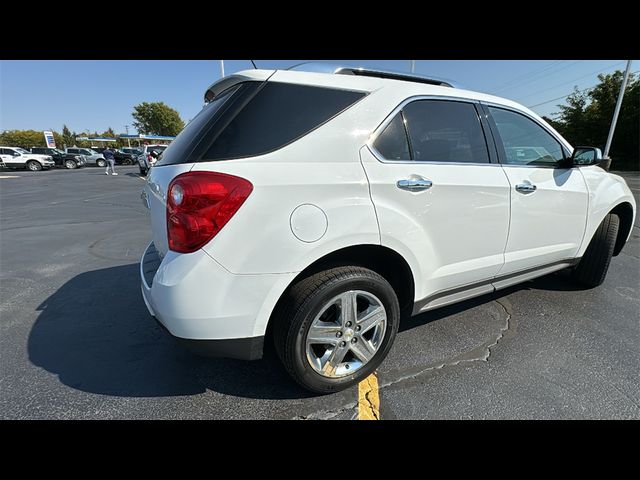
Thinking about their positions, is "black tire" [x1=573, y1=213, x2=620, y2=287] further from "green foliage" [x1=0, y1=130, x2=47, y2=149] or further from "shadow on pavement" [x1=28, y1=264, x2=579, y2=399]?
"green foliage" [x1=0, y1=130, x2=47, y2=149]

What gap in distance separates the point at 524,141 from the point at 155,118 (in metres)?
79.1

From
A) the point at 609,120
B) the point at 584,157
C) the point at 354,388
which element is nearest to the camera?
the point at 354,388

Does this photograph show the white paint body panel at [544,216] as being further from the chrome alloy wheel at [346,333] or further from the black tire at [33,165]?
the black tire at [33,165]

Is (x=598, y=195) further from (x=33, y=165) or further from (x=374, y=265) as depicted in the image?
(x=33, y=165)

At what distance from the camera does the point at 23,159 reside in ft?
84.5

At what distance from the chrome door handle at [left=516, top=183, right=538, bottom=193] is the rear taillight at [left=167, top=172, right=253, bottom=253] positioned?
2056mm

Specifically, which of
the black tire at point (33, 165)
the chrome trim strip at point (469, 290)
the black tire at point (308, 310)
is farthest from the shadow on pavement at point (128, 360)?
the black tire at point (33, 165)

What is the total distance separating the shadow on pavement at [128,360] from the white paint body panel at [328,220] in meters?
0.60

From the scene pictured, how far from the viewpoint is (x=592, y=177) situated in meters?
2.95

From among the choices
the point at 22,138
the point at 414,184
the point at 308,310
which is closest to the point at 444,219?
the point at 414,184

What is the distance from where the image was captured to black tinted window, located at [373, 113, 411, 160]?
6.16 ft
